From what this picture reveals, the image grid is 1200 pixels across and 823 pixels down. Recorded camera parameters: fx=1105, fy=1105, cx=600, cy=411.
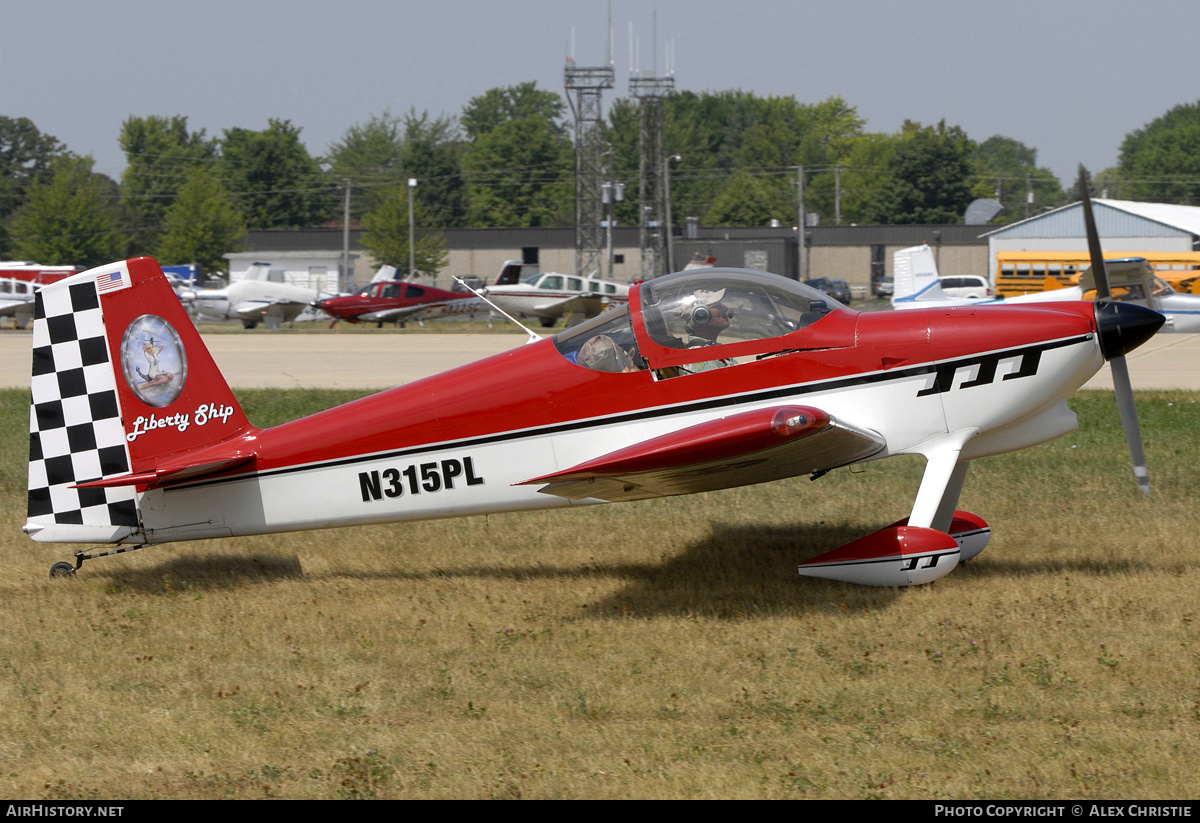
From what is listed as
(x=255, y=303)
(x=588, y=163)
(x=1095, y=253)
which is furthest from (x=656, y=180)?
(x=1095, y=253)

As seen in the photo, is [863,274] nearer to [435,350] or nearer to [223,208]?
[223,208]

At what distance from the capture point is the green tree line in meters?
75.1

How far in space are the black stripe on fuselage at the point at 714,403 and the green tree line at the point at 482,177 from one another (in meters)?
64.0

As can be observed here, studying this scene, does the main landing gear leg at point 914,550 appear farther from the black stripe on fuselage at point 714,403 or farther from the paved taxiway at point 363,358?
the paved taxiway at point 363,358

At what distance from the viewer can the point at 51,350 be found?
7.25 metres

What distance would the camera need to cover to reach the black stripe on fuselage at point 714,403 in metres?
6.80

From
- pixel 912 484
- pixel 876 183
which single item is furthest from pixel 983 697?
pixel 876 183

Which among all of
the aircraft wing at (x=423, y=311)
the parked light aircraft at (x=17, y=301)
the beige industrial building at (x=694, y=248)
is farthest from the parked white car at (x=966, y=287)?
the parked light aircraft at (x=17, y=301)

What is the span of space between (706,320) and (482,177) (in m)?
110

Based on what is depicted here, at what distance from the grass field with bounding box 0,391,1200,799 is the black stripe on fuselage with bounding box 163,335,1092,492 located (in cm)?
100

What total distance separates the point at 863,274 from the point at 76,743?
255ft

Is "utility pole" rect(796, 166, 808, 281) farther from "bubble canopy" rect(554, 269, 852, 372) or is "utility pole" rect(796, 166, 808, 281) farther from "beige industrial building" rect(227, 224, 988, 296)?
"bubble canopy" rect(554, 269, 852, 372)

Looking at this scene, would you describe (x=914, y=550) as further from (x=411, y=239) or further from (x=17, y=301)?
(x=411, y=239)

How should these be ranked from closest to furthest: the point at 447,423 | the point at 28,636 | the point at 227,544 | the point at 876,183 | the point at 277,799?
1. the point at 277,799
2. the point at 28,636
3. the point at 447,423
4. the point at 227,544
5. the point at 876,183
